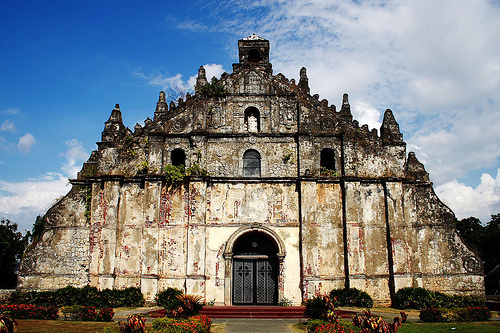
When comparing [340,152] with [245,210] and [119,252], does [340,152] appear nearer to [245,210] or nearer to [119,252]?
[245,210]

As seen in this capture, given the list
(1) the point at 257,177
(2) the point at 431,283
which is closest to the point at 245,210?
(1) the point at 257,177

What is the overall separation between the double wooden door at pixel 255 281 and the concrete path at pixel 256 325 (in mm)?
3831

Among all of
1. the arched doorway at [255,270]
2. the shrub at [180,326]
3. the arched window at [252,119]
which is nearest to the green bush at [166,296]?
the arched doorway at [255,270]

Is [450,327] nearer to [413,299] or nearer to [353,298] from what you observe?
[413,299]

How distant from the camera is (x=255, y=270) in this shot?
22.8 meters

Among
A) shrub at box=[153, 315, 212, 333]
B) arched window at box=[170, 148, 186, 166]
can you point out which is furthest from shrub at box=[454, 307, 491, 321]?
arched window at box=[170, 148, 186, 166]

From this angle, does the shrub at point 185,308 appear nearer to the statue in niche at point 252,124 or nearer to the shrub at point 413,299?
the shrub at point 413,299

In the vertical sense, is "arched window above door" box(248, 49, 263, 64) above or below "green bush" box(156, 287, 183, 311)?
above

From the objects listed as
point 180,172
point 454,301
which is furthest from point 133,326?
point 454,301

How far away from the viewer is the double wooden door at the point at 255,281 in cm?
2234

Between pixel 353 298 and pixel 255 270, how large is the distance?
5218 millimetres

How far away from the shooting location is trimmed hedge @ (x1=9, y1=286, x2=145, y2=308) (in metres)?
20.2

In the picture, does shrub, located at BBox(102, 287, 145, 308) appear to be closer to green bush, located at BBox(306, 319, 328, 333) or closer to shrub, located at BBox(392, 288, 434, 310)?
green bush, located at BBox(306, 319, 328, 333)

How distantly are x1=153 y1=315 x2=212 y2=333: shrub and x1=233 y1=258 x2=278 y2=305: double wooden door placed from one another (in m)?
8.36
